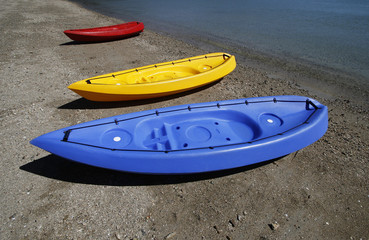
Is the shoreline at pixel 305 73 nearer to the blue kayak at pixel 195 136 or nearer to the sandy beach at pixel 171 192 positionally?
the sandy beach at pixel 171 192

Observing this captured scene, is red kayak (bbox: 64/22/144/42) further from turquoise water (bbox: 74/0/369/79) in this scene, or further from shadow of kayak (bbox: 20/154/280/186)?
shadow of kayak (bbox: 20/154/280/186)

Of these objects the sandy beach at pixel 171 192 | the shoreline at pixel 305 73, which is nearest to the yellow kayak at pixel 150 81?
the sandy beach at pixel 171 192

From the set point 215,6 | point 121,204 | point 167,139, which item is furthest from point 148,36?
point 215,6

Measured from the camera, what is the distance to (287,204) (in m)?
3.35

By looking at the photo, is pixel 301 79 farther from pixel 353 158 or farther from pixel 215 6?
pixel 215 6

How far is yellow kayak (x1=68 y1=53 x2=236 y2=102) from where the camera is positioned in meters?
5.02

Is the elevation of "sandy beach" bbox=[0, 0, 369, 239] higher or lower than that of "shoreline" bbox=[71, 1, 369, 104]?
lower

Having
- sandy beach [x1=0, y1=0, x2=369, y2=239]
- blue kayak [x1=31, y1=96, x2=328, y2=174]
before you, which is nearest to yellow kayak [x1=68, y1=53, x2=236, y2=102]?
sandy beach [x1=0, y1=0, x2=369, y2=239]

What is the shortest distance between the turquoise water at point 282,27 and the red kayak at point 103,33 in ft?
9.32

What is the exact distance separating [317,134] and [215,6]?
68.4 feet

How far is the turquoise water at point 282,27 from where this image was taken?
9.97m

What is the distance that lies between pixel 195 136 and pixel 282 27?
1290cm

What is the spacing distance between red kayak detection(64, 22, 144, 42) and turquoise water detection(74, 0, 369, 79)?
9.32 feet

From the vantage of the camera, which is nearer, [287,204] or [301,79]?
[287,204]
